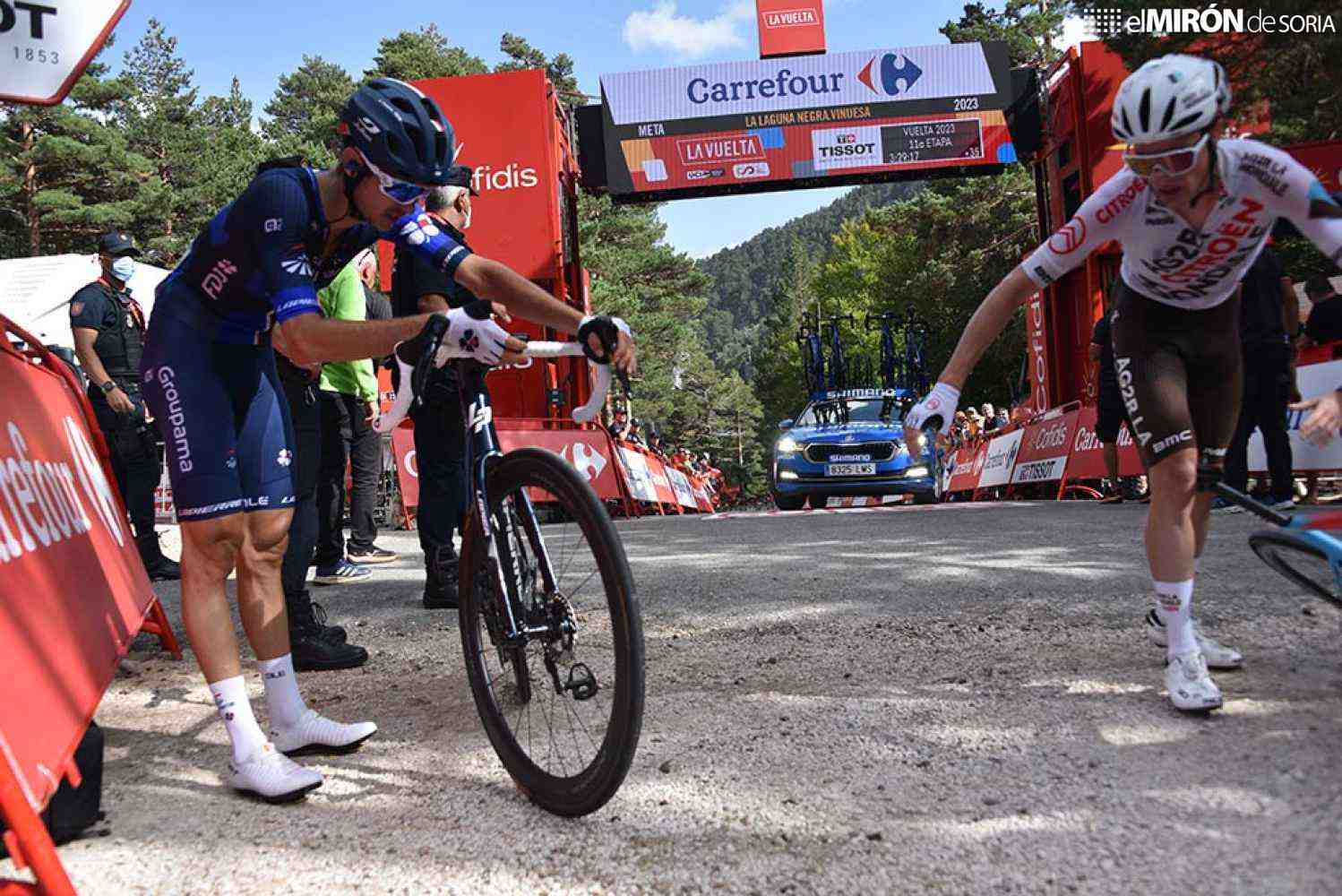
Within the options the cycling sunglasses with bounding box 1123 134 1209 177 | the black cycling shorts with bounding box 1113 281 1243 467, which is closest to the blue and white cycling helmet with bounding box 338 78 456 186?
the cycling sunglasses with bounding box 1123 134 1209 177

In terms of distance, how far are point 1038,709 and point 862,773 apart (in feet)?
2.43

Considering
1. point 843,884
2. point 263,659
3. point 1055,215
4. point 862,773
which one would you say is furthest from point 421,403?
point 1055,215

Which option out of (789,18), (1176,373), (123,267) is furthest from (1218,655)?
(789,18)

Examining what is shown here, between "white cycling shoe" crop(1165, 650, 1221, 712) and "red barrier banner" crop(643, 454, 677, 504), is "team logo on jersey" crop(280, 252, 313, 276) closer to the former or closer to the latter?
"white cycling shoe" crop(1165, 650, 1221, 712)

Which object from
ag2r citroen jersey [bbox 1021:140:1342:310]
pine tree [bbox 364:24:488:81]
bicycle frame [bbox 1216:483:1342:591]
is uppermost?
pine tree [bbox 364:24:488:81]

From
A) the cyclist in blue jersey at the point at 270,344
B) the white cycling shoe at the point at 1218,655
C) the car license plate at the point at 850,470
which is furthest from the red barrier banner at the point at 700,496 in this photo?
the cyclist in blue jersey at the point at 270,344

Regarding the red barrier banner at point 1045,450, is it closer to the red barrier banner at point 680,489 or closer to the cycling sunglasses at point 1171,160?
the red barrier banner at point 680,489

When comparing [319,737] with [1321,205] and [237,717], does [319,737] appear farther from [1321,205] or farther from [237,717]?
[1321,205]

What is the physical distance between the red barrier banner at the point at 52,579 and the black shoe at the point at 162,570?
272 cm

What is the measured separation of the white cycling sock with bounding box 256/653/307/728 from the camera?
3.01 m

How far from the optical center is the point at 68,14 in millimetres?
3926

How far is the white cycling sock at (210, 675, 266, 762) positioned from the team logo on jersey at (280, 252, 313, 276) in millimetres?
1155

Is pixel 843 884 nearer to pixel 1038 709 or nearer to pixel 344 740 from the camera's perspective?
pixel 1038 709

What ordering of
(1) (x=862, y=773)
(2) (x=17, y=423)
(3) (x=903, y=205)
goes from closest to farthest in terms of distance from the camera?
(1) (x=862, y=773) < (2) (x=17, y=423) < (3) (x=903, y=205)
